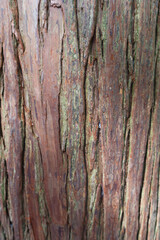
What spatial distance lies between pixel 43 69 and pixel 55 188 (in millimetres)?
365

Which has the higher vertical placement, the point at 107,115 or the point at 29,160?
the point at 107,115

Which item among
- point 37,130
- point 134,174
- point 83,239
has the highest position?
point 37,130

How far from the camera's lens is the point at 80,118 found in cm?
67

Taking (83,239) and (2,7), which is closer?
(2,7)

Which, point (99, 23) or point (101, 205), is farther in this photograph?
point (101, 205)

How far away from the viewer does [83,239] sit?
75 centimetres

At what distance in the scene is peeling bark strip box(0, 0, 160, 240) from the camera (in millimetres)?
622

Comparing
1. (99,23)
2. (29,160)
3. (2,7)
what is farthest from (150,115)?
(2,7)

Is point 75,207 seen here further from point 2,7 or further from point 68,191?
point 2,7

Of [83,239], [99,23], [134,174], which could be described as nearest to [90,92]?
[99,23]

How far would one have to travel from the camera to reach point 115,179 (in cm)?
70

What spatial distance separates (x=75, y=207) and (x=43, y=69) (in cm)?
43

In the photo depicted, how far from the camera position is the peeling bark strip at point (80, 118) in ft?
2.04

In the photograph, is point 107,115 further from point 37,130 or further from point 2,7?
point 2,7
